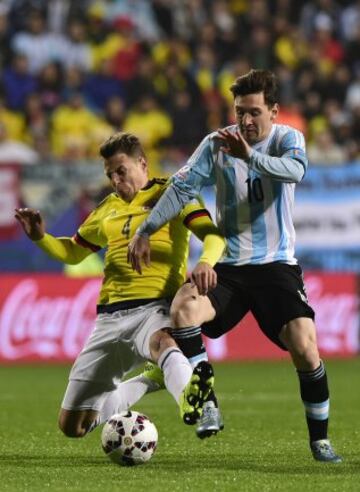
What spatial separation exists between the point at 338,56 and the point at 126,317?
41.8 ft

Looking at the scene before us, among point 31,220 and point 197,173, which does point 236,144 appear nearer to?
point 197,173

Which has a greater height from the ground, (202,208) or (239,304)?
(202,208)

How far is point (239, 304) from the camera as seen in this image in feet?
21.9

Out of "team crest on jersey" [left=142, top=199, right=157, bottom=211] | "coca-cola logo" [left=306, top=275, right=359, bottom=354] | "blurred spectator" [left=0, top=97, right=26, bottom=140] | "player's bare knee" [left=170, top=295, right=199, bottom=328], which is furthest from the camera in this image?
"blurred spectator" [left=0, top=97, right=26, bottom=140]

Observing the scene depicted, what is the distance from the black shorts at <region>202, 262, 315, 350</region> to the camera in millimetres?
6500

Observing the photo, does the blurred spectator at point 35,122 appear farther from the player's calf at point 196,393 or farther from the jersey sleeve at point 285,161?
the player's calf at point 196,393

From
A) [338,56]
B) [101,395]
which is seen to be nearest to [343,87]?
[338,56]

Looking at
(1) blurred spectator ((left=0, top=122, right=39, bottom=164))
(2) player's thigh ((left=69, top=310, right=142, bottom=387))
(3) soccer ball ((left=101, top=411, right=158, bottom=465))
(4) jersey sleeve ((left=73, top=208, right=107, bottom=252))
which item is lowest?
(3) soccer ball ((left=101, top=411, right=158, bottom=465))

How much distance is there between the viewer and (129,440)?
6496 mm

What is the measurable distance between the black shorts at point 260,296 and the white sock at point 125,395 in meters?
0.66

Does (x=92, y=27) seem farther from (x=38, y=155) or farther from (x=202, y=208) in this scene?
(x=202, y=208)

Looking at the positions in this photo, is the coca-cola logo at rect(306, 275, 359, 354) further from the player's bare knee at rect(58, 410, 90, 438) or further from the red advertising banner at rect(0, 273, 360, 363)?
the player's bare knee at rect(58, 410, 90, 438)

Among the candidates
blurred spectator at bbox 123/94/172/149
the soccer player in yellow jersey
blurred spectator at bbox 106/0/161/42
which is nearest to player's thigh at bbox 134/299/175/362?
the soccer player in yellow jersey

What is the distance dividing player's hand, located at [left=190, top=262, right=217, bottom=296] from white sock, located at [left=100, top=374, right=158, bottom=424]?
1.09 m
